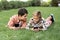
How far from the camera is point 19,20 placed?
25.2 ft

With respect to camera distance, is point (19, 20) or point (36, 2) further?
point (36, 2)

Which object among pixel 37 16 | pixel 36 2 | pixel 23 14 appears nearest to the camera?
pixel 37 16

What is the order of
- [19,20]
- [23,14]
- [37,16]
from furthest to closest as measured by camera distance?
[19,20]
[23,14]
[37,16]

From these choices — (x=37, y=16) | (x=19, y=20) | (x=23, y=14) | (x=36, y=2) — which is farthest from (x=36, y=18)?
(x=36, y=2)

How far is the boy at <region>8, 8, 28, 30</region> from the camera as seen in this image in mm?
7495

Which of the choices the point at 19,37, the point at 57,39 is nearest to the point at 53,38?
the point at 57,39

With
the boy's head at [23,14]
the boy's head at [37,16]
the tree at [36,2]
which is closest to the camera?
the boy's head at [37,16]

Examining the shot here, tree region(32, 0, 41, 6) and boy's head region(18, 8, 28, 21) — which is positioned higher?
boy's head region(18, 8, 28, 21)

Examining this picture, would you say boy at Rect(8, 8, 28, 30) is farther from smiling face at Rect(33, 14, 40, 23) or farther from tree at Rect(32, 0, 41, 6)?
tree at Rect(32, 0, 41, 6)

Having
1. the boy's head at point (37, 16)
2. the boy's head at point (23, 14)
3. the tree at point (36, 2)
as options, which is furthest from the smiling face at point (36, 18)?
the tree at point (36, 2)

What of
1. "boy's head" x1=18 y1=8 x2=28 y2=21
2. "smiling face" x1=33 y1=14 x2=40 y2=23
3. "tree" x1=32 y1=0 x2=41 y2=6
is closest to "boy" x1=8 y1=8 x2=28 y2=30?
"boy's head" x1=18 y1=8 x2=28 y2=21

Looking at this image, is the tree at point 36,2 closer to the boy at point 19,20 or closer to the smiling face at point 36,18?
the boy at point 19,20

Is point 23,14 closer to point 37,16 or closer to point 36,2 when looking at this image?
point 37,16

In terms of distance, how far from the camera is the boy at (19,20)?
749cm
